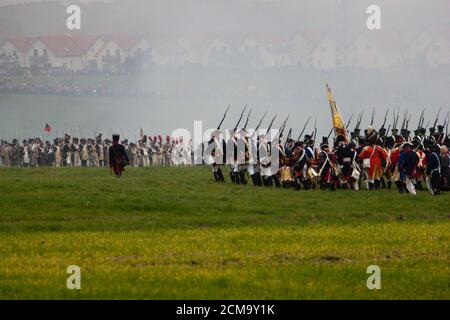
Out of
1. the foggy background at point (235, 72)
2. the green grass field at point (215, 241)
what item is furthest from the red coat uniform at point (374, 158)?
the foggy background at point (235, 72)

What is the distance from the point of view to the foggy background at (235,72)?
263 ft

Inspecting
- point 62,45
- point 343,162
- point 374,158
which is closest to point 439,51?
point 62,45

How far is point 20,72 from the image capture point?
9525cm

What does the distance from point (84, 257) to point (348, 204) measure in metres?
9.68

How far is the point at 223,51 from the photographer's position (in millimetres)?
89938

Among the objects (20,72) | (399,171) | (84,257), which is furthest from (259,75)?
(84,257)

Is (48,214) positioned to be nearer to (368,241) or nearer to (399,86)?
(368,241)

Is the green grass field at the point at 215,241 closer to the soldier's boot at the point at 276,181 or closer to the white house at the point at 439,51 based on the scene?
the soldier's boot at the point at 276,181

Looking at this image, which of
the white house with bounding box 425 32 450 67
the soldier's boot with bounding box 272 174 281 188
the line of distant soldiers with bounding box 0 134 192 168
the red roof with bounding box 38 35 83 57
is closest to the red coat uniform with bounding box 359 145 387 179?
the soldier's boot with bounding box 272 174 281 188

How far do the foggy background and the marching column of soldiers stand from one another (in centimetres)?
4834

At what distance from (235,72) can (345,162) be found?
215 ft

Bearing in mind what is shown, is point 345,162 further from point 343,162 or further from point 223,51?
point 223,51

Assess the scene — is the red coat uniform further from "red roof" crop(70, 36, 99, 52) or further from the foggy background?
"red roof" crop(70, 36, 99, 52)

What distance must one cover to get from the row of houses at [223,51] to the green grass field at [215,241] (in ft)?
191
